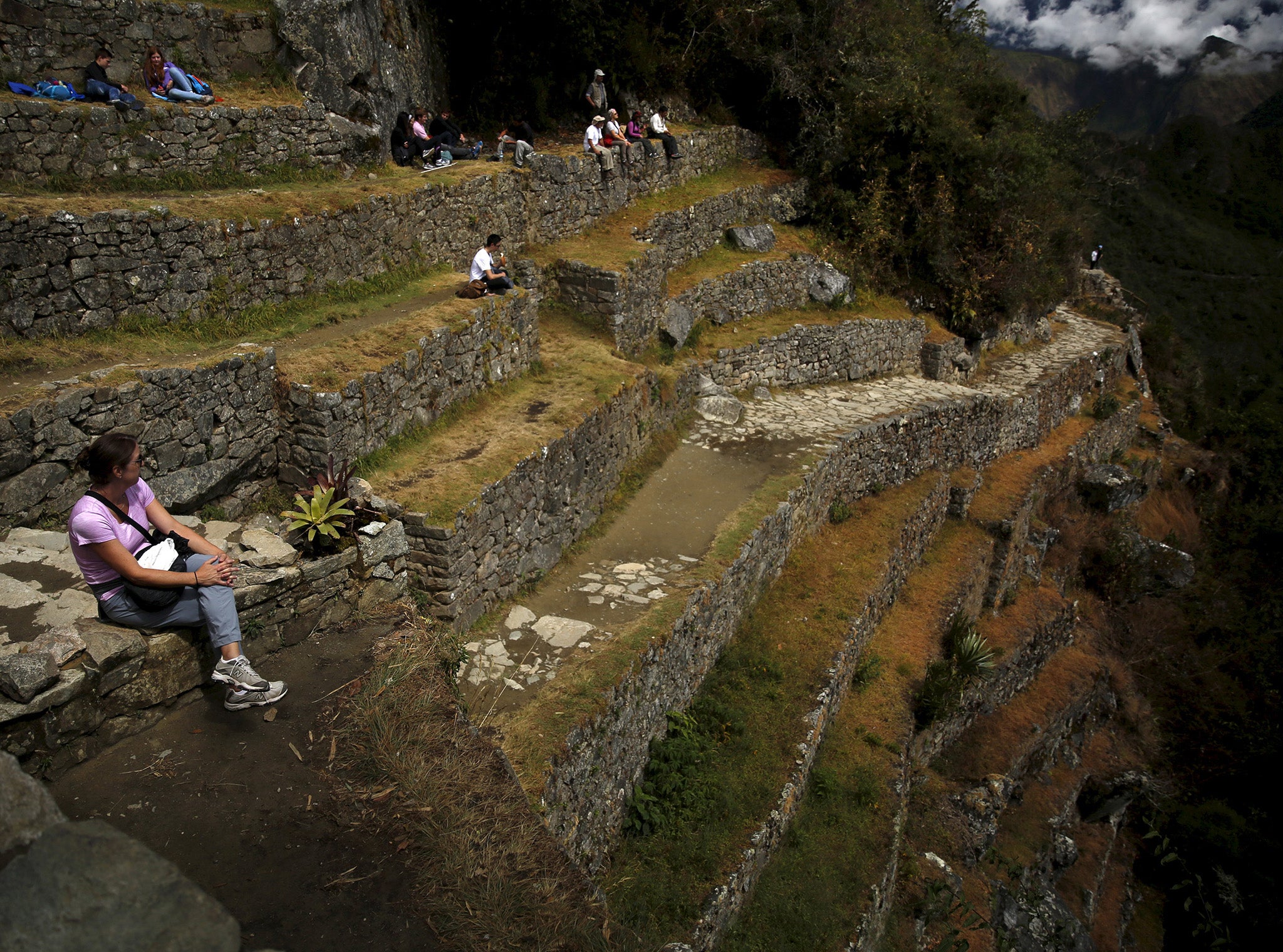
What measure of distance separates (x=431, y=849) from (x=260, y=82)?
10.9 meters

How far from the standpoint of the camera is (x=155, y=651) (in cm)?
490

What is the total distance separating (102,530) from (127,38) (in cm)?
836

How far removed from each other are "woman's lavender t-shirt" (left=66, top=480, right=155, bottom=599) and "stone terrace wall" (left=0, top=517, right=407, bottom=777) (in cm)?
34

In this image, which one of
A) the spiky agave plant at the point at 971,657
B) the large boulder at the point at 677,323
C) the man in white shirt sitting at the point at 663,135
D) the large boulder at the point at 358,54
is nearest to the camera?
the large boulder at the point at 358,54

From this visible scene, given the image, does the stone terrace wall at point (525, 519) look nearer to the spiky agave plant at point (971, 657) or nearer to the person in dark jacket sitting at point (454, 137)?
the person in dark jacket sitting at point (454, 137)

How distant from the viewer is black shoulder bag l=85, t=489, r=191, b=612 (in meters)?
4.91

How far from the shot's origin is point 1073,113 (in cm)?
2669

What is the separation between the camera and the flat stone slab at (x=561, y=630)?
25.7 feet

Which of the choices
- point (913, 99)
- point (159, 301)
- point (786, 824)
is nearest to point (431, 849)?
point (786, 824)

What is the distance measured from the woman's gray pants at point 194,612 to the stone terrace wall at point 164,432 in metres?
1.83

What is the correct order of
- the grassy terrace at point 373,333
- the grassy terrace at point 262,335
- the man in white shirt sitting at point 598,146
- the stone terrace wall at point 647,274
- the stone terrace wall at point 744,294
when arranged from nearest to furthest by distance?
the grassy terrace at point 262,335 → the grassy terrace at point 373,333 → the stone terrace wall at point 647,274 → the stone terrace wall at point 744,294 → the man in white shirt sitting at point 598,146

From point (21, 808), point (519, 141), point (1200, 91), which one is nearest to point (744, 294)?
point (519, 141)

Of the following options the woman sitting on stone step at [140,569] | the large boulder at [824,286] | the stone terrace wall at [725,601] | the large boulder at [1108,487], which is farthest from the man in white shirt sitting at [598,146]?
the large boulder at [1108,487]

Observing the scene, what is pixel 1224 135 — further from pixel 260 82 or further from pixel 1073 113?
pixel 260 82
